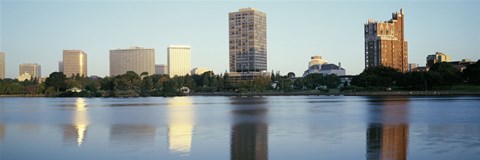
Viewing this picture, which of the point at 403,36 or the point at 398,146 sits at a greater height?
the point at 403,36

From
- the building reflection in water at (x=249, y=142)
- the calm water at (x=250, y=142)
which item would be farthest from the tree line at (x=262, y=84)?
the building reflection in water at (x=249, y=142)

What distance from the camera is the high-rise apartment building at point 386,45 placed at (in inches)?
7279

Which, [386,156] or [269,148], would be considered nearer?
[386,156]

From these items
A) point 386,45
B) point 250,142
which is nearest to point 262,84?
point 386,45

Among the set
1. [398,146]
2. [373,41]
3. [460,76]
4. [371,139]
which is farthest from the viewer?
[373,41]

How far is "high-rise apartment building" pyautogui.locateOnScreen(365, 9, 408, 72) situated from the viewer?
7279 inches

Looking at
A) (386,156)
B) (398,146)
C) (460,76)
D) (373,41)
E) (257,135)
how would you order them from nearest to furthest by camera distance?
(386,156), (398,146), (257,135), (460,76), (373,41)


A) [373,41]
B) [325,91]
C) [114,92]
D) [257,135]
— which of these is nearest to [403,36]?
[373,41]

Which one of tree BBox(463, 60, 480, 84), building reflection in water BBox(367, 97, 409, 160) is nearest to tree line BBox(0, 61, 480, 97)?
tree BBox(463, 60, 480, 84)

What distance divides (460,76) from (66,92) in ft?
330

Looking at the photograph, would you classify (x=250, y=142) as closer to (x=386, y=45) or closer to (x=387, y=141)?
(x=387, y=141)

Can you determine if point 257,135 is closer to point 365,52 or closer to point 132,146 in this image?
point 132,146

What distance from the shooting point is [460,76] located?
115m

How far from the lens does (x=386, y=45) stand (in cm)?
18600
